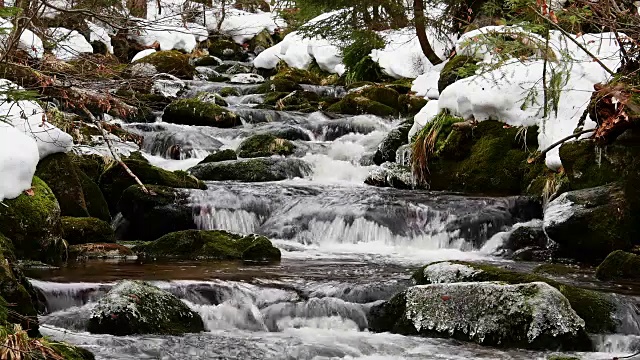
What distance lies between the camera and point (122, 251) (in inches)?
336

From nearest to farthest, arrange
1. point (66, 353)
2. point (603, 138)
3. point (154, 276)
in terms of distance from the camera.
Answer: point (66, 353) → point (154, 276) → point (603, 138)

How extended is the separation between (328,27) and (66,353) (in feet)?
40.0

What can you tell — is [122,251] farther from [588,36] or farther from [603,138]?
[588,36]

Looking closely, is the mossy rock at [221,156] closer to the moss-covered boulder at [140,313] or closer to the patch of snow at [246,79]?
the moss-covered boulder at [140,313]

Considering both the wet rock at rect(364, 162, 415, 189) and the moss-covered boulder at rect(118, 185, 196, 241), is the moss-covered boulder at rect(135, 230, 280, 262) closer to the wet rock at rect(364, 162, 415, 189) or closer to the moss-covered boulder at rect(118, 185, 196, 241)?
the moss-covered boulder at rect(118, 185, 196, 241)

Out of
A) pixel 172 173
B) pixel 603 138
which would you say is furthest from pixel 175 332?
pixel 172 173

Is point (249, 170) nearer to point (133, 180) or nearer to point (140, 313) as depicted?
point (133, 180)

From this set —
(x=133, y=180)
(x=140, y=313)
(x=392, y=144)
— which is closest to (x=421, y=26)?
(x=392, y=144)

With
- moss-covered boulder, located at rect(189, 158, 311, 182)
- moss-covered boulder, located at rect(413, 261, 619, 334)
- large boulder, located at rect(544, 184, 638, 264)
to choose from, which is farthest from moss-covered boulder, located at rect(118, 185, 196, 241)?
large boulder, located at rect(544, 184, 638, 264)

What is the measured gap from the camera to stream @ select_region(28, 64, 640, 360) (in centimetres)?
545

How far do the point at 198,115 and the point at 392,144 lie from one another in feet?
15.4

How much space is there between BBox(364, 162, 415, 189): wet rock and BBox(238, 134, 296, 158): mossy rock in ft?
7.24

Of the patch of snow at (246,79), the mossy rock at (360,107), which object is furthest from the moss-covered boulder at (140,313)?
the patch of snow at (246,79)

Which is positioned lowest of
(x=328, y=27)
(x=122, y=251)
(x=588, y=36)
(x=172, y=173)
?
(x=122, y=251)
